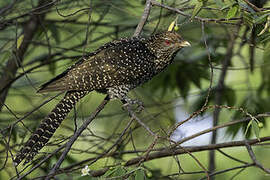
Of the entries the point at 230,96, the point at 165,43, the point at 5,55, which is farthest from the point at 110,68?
the point at 230,96

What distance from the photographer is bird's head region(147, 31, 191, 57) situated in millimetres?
4504

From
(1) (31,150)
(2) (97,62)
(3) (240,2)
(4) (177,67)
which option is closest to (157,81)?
Answer: (4) (177,67)

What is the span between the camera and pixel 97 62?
4.30 metres

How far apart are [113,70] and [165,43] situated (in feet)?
2.00

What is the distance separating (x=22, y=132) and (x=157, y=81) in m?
1.71

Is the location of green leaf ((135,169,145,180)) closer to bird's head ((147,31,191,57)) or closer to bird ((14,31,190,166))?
bird ((14,31,190,166))

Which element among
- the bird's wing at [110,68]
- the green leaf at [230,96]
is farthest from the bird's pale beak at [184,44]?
the green leaf at [230,96]

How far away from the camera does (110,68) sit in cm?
430

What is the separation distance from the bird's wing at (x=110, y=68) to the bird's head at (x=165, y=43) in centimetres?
26

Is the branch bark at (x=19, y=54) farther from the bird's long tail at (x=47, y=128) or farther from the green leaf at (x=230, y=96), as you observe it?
the green leaf at (x=230, y=96)

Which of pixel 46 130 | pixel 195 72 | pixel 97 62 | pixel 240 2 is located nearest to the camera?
pixel 240 2

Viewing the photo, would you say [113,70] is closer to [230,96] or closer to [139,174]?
[230,96]

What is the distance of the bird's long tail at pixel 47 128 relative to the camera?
363cm

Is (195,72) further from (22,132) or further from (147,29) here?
(22,132)
